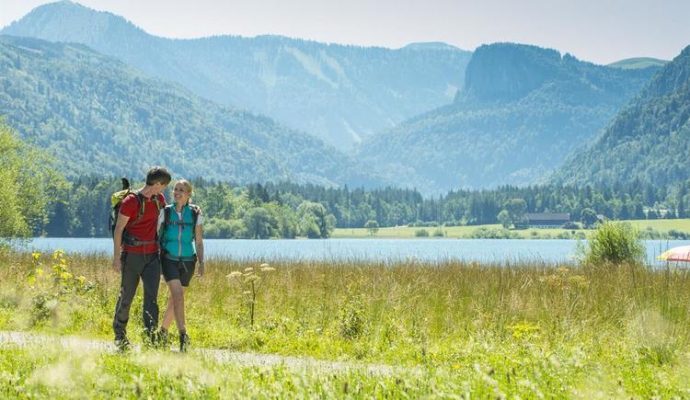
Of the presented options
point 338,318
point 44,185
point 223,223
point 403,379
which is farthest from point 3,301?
point 223,223

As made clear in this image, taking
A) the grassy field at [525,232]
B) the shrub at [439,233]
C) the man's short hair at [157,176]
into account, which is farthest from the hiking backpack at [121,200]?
the shrub at [439,233]

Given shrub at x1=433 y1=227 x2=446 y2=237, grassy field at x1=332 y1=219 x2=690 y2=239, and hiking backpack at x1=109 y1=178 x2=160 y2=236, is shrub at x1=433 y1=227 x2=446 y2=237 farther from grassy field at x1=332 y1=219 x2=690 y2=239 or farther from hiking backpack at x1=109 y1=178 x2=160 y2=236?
hiking backpack at x1=109 y1=178 x2=160 y2=236

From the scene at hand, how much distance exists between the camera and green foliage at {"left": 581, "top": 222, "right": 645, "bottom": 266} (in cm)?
2806

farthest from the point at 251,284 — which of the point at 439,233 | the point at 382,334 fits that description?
the point at 439,233

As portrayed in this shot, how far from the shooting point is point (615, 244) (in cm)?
2833

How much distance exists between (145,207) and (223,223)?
112620 millimetres

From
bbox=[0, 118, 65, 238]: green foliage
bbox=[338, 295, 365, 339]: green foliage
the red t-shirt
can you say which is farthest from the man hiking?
bbox=[0, 118, 65, 238]: green foliage

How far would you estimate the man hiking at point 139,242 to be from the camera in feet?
33.1

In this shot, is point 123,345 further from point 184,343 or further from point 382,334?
point 382,334

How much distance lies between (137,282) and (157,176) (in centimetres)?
140

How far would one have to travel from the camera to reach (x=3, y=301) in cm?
1608

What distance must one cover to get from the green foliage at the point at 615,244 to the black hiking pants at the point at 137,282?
66.1ft

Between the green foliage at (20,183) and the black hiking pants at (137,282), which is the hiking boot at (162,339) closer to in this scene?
the black hiking pants at (137,282)

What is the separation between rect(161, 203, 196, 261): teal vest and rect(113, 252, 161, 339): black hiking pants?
19 cm
